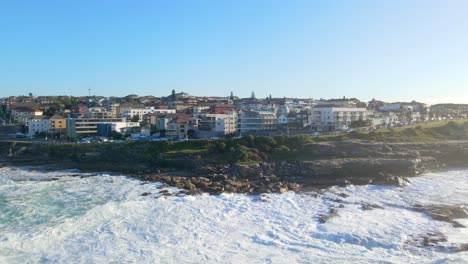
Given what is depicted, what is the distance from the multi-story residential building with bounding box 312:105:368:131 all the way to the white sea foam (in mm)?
29235

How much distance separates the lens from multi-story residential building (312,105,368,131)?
5402 centimetres

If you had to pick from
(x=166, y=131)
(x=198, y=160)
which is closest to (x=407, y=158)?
(x=198, y=160)

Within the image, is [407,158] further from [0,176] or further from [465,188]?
[0,176]

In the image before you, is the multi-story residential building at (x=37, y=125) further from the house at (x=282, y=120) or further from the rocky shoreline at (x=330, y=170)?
the house at (x=282, y=120)

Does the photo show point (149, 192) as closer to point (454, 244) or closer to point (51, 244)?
point (51, 244)

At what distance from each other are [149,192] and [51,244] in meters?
8.91

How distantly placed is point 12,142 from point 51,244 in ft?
108

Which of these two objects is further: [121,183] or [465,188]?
[121,183]

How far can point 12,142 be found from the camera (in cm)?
4306

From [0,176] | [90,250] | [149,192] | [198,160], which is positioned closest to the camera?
[90,250]

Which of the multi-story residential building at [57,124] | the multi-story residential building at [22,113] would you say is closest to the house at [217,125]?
the multi-story residential building at [57,124]

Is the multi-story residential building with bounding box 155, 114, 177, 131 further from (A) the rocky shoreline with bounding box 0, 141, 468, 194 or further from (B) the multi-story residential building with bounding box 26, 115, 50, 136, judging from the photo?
(A) the rocky shoreline with bounding box 0, 141, 468, 194

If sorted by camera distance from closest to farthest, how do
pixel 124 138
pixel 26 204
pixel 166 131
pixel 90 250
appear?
pixel 90 250 < pixel 26 204 < pixel 124 138 < pixel 166 131

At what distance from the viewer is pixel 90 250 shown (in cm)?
1451
